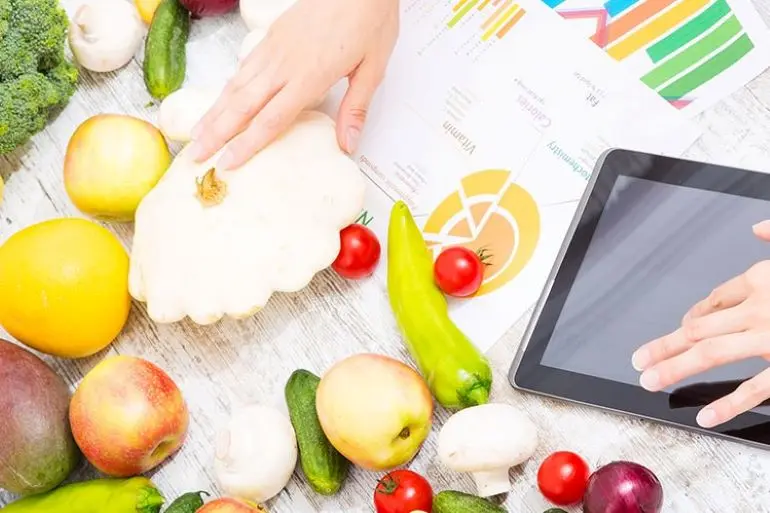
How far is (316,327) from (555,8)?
0.44 metres

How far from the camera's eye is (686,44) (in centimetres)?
104

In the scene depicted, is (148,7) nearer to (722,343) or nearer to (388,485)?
(388,485)

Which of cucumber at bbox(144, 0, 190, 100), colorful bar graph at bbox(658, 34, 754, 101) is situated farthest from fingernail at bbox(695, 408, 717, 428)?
cucumber at bbox(144, 0, 190, 100)

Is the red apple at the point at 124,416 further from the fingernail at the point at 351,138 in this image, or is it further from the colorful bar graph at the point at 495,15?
the colorful bar graph at the point at 495,15

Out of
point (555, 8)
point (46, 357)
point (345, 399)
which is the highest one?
point (555, 8)

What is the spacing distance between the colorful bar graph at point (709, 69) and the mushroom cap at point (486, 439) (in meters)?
0.38

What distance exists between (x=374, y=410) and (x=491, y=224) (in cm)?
24

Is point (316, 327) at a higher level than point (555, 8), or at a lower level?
lower

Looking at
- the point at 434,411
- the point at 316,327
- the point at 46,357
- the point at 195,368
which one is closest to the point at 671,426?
the point at 434,411

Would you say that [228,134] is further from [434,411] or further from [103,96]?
[434,411]

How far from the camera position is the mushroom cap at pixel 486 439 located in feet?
3.06

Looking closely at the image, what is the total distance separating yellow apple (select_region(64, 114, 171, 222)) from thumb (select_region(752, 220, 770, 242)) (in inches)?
24.3

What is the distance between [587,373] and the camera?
0.96 metres

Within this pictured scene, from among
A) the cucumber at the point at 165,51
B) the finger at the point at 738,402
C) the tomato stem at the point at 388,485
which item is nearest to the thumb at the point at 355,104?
the cucumber at the point at 165,51
